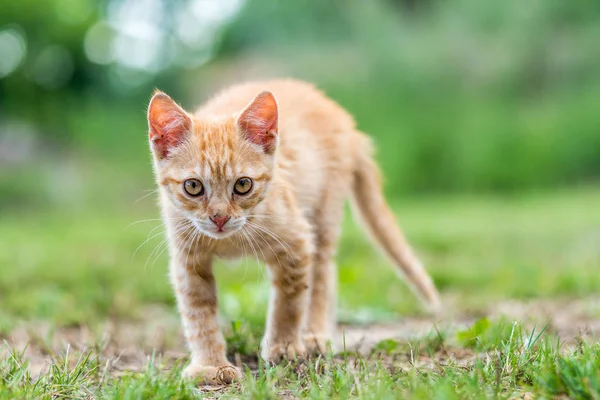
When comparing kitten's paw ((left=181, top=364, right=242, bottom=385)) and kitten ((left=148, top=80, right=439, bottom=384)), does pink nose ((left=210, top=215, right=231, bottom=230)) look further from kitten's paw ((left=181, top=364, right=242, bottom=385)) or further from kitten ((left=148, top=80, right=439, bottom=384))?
kitten's paw ((left=181, top=364, right=242, bottom=385))

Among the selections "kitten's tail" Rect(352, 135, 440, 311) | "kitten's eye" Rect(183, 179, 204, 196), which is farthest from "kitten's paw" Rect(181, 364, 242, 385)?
"kitten's tail" Rect(352, 135, 440, 311)

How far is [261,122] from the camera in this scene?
270cm

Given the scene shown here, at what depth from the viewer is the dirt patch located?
2.65 meters

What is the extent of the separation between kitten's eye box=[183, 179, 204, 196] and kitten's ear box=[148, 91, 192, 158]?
199 millimetres

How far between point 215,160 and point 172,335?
4.12ft

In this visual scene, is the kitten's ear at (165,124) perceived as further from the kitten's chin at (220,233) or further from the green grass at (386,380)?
the green grass at (386,380)

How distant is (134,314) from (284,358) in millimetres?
1658

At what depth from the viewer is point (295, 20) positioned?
11867 millimetres

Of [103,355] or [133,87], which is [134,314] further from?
[133,87]

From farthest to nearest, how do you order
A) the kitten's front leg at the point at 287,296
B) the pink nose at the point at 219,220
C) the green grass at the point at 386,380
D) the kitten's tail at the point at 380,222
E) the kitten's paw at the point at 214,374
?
the kitten's tail at the point at 380,222, the kitten's front leg at the point at 287,296, the pink nose at the point at 219,220, the kitten's paw at the point at 214,374, the green grass at the point at 386,380

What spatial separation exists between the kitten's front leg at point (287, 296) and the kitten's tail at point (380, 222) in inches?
37.7

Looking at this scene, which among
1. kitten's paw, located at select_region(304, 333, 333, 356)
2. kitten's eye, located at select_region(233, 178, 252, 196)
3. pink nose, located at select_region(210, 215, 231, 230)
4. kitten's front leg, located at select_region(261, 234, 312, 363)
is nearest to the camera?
pink nose, located at select_region(210, 215, 231, 230)

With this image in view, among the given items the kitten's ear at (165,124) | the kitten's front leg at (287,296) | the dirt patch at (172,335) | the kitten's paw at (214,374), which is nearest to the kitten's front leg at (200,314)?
the kitten's paw at (214,374)

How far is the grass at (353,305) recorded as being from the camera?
201 centimetres
